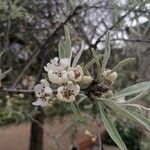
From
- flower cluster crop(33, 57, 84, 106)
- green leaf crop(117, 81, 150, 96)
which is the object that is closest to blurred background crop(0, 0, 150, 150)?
green leaf crop(117, 81, 150, 96)

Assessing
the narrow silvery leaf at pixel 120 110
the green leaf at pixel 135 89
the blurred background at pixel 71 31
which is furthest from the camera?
the blurred background at pixel 71 31

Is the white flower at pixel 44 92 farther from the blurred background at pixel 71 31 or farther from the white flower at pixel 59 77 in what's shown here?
the blurred background at pixel 71 31

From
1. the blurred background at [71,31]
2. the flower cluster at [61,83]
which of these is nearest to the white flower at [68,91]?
the flower cluster at [61,83]

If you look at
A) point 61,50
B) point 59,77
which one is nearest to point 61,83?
point 59,77

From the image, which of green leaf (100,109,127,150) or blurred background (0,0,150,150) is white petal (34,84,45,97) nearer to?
green leaf (100,109,127,150)

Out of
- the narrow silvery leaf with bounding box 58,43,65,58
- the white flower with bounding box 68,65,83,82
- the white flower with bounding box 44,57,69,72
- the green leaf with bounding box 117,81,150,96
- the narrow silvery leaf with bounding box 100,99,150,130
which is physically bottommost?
the narrow silvery leaf with bounding box 100,99,150,130

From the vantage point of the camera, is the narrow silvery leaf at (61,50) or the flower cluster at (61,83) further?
the narrow silvery leaf at (61,50)

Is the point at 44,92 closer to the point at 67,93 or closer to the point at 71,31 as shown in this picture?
the point at 67,93
